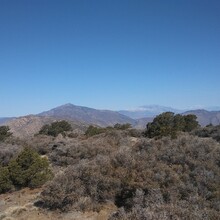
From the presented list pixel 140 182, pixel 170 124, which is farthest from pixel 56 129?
pixel 140 182

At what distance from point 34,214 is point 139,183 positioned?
4650mm

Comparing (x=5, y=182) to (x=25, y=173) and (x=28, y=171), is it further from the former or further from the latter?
(x=28, y=171)

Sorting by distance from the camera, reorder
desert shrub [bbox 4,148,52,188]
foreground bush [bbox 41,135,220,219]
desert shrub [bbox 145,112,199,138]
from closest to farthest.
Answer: foreground bush [bbox 41,135,220,219]
desert shrub [bbox 4,148,52,188]
desert shrub [bbox 145,112,199,138]

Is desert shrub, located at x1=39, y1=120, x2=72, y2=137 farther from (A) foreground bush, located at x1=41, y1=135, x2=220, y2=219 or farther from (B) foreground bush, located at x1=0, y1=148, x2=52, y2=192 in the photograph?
(A) foreground bush, located at x1=41, y1=135, x2=220, y2=219

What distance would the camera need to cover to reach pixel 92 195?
15391 millimetres

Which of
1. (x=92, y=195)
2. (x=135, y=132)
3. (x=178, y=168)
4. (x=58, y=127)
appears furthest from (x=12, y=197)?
(x=58, y=127)

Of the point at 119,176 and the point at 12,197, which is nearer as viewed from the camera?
the point at 119,176

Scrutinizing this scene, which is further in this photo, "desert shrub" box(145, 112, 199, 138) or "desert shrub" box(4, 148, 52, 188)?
"desert shrub" box(145, 112, 199, 138)

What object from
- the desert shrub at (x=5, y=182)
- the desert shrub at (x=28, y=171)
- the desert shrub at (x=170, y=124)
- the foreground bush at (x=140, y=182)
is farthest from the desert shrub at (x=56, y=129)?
the foreground bush at (x=140, y=182)

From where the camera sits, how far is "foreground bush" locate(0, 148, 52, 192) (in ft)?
65.4

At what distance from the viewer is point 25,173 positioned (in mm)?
20234

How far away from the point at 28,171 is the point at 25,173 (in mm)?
199

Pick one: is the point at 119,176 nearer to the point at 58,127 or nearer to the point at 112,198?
the point at 112,198

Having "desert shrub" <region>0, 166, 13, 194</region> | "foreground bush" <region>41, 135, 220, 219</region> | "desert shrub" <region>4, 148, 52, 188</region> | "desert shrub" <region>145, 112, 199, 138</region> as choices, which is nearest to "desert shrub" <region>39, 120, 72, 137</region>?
"desert shrub" <region>145, 112, 199, 138</region>
